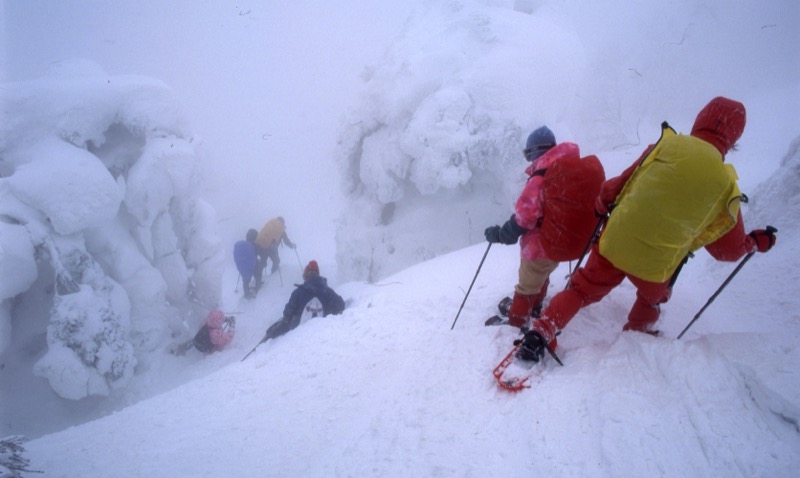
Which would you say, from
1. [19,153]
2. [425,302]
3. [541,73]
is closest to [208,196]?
[19,153]

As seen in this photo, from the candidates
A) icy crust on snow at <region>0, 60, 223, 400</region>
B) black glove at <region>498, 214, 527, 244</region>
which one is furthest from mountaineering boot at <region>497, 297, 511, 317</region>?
icy crust on snow at <region>0, 60, 223, 400</region>

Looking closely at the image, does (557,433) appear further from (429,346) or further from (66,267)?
(66,267)

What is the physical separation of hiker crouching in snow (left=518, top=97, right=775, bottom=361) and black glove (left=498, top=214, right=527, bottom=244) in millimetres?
613

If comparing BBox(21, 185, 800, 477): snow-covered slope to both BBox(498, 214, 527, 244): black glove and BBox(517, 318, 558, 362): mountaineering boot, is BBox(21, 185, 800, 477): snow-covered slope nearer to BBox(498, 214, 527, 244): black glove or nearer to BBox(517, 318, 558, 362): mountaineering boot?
BBox(517, 318, 558, 362): mountaineering boot

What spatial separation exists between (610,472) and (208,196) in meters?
27.8

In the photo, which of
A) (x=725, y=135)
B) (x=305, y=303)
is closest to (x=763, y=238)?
(x=725, y=135)

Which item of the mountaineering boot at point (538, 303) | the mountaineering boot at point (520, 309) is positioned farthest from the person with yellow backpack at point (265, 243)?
the mountaineering boot at point (520, 309)

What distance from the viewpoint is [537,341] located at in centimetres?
249

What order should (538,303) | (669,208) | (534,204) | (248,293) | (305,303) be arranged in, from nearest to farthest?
(669,208)
(534,204)
(538,303)
(305,303)
(248,293)

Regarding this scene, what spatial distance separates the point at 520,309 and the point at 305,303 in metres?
4.38

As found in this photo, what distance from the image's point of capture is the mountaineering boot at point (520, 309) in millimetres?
3096

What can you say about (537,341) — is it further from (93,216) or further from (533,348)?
(93,216)

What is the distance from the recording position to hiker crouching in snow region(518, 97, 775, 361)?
196 centimetres

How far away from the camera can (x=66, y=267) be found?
7078 millimetres
